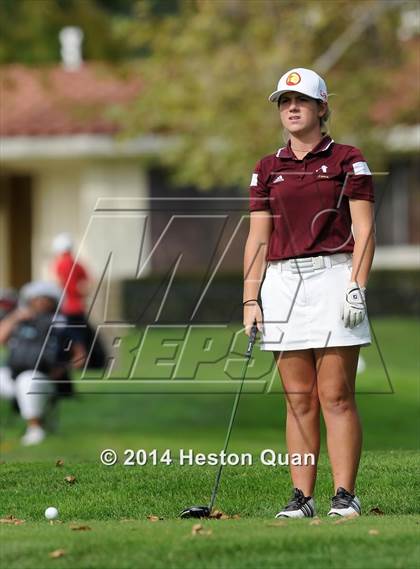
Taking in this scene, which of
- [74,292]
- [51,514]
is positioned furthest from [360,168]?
[74,292]

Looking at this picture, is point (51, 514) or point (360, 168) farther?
point (51, 514)

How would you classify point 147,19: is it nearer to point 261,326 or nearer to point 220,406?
point 220,406

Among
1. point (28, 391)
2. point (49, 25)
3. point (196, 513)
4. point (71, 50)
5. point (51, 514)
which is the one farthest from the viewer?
point (71, 50)

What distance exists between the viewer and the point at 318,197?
289 inches

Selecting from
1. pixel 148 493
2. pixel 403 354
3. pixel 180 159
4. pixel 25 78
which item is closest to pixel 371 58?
pixel 180 159

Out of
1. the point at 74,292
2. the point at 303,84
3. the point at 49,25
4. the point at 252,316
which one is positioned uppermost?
the point at 303,84

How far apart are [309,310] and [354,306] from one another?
28 centimetres

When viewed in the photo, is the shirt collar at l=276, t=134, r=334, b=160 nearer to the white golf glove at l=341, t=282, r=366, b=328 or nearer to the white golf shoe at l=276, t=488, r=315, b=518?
the white golf glove at l=341, t=282, r=366, b=328

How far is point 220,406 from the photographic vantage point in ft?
57.9

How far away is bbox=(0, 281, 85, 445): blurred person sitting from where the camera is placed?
47.2ft

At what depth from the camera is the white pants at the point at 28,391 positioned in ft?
46.9

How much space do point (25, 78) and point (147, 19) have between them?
936 centimetres

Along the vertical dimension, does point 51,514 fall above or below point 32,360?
above

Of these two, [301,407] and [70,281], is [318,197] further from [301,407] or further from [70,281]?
[70,281]
